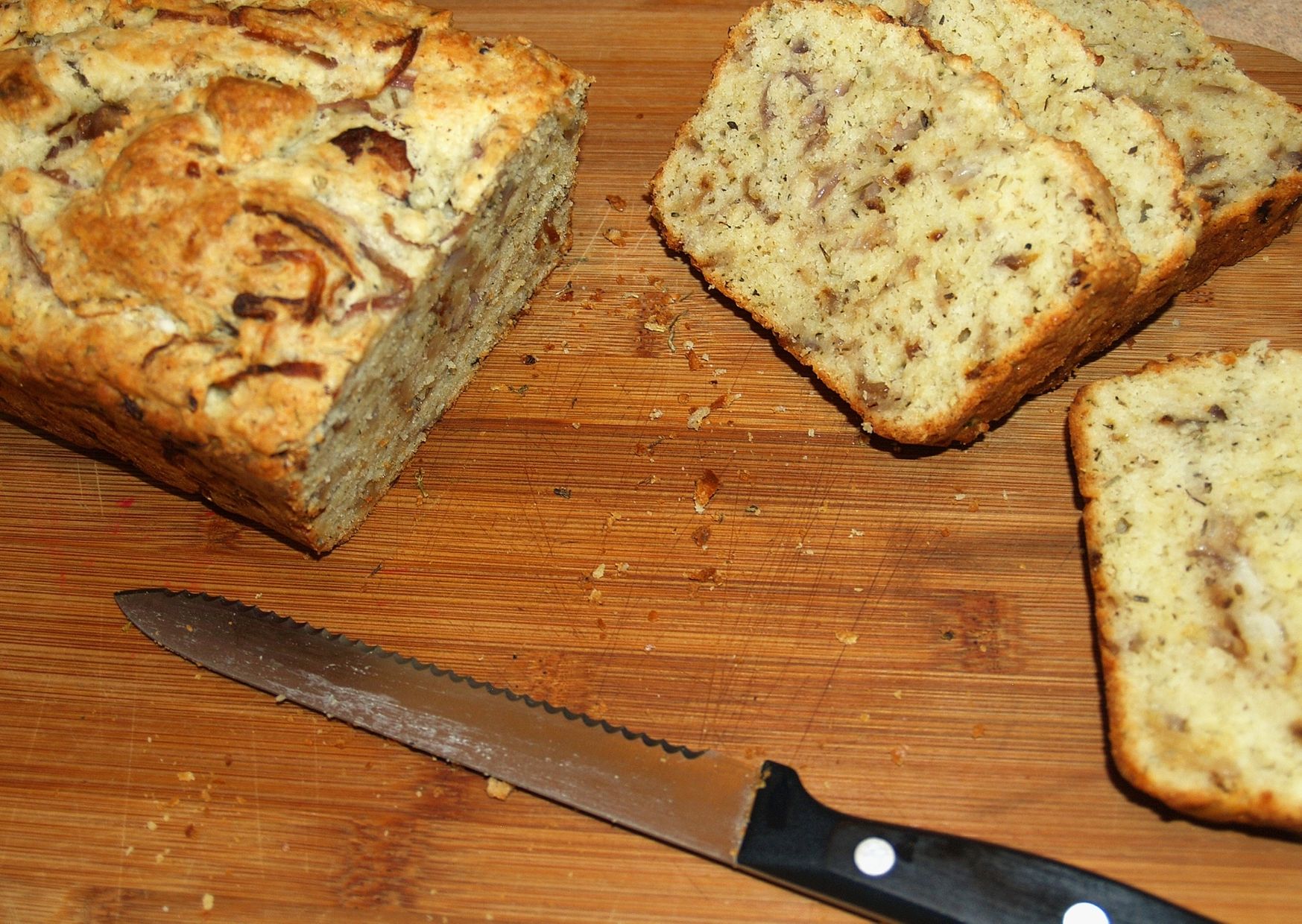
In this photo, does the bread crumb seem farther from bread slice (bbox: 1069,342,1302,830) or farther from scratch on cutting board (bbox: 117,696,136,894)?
scratch on cutting board (bbox: 117,696,136,894)

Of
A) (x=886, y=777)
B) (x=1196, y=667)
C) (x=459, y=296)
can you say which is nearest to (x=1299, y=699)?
(x=1196, y=667)

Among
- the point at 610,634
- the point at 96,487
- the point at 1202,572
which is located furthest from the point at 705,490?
the point at 96,487

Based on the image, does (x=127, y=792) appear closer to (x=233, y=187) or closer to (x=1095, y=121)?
(x=233, y=187)

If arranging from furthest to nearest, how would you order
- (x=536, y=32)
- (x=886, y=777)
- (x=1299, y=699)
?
1. (x=536, y=32)
2. (x=886, y=777)
3. (x=1299, y=699)

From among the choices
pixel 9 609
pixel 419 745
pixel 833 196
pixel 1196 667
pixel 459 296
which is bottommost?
pixel 9 609

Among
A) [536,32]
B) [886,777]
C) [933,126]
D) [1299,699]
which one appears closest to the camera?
[1299,699]

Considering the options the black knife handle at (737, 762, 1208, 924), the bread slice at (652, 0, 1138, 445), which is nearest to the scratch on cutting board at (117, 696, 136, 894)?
the black knife handle at (737, 762, 1208, 924)

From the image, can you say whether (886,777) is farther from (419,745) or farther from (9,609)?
(9,609)

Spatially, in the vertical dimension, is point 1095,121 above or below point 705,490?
above
